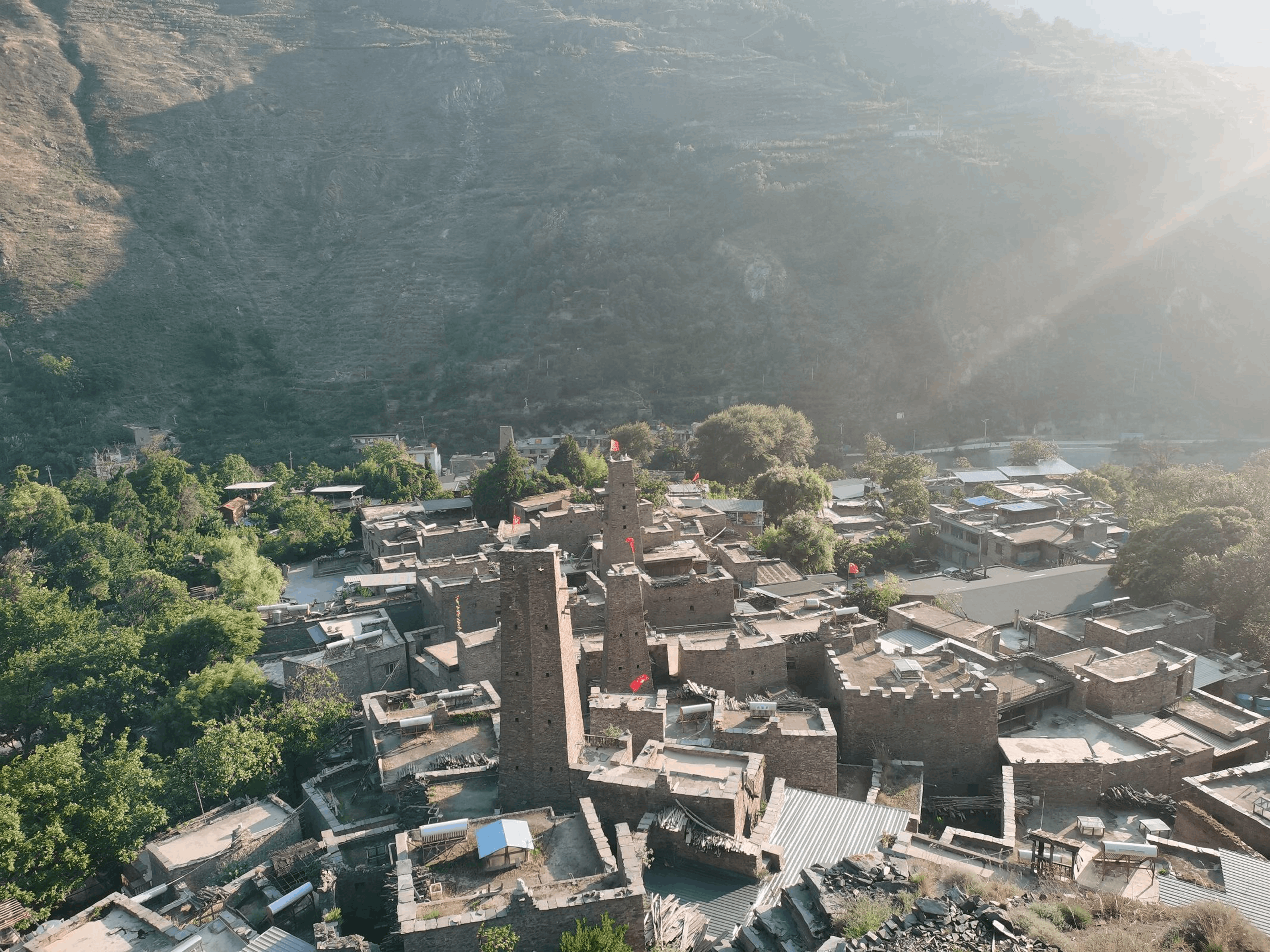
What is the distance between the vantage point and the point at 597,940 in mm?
10023

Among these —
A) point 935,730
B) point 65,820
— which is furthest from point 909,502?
point 65,820

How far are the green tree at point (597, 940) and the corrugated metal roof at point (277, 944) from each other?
16.9 feet

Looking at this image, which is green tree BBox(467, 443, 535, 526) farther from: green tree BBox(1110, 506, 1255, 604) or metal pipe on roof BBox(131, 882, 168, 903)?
green tree BBox(1110, 506, 1255, 604)

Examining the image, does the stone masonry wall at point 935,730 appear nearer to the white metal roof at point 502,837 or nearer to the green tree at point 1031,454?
the white metal roof at point 502,837

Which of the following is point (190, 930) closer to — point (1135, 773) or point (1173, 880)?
point (1173, 880)

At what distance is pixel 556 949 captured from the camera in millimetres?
10766

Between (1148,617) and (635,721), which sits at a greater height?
(635,721)

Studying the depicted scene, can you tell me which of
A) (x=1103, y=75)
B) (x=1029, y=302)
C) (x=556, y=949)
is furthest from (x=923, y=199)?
(x=556, y=949)

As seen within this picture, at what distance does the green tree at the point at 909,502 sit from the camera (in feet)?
137

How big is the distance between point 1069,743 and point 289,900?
15.6m

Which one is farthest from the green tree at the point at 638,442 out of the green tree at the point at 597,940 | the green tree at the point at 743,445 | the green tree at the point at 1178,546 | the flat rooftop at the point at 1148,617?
the green tree at the point at 597,940

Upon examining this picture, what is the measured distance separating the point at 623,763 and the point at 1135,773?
35.7ft

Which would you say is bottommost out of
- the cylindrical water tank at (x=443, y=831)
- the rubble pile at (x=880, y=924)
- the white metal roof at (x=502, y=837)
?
the cylindrical water tank at (x=443, y=831)

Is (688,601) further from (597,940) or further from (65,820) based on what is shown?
(65,820)
